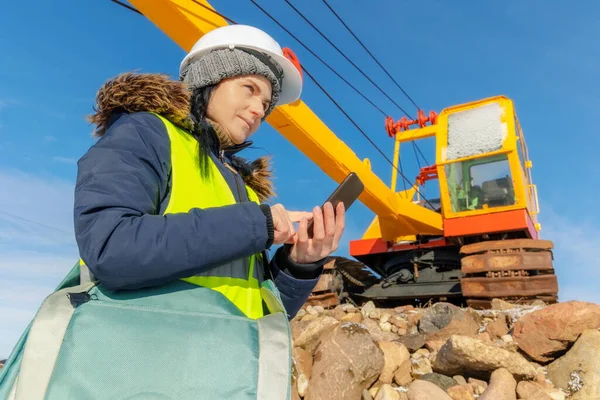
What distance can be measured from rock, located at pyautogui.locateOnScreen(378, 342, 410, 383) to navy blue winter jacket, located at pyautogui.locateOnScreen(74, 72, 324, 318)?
2857 mm

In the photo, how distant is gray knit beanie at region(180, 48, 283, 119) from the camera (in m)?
1.59

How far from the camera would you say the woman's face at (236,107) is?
5.11 feet

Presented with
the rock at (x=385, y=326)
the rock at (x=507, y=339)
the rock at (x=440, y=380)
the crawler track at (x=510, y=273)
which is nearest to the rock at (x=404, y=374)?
the rock at (x=440, y=380)

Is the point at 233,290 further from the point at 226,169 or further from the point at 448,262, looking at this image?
the point at 448,262

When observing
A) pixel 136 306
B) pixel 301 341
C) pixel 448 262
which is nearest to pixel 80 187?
pixel 136 306

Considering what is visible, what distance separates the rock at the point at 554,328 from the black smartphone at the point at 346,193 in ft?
10.8

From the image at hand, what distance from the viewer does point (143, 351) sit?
3.26 feet

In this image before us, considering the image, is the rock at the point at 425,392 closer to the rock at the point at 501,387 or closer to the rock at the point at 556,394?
the rock at the point at 501,387

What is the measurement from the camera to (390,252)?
9.16m

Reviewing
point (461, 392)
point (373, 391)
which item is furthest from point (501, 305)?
point (373, 391)

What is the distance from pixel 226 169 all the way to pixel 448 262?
7.65 metres

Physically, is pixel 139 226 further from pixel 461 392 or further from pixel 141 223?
pixel 461 392

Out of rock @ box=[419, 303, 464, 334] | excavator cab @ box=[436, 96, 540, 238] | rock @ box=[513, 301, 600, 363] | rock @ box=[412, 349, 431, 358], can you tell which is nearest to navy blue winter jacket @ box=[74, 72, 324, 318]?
rock @ box=[412, 349, 431, 358]

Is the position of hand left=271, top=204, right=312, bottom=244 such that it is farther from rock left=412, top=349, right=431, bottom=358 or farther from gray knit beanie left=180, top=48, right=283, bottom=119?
rock left=412, top=349, right=431, bottom=358
